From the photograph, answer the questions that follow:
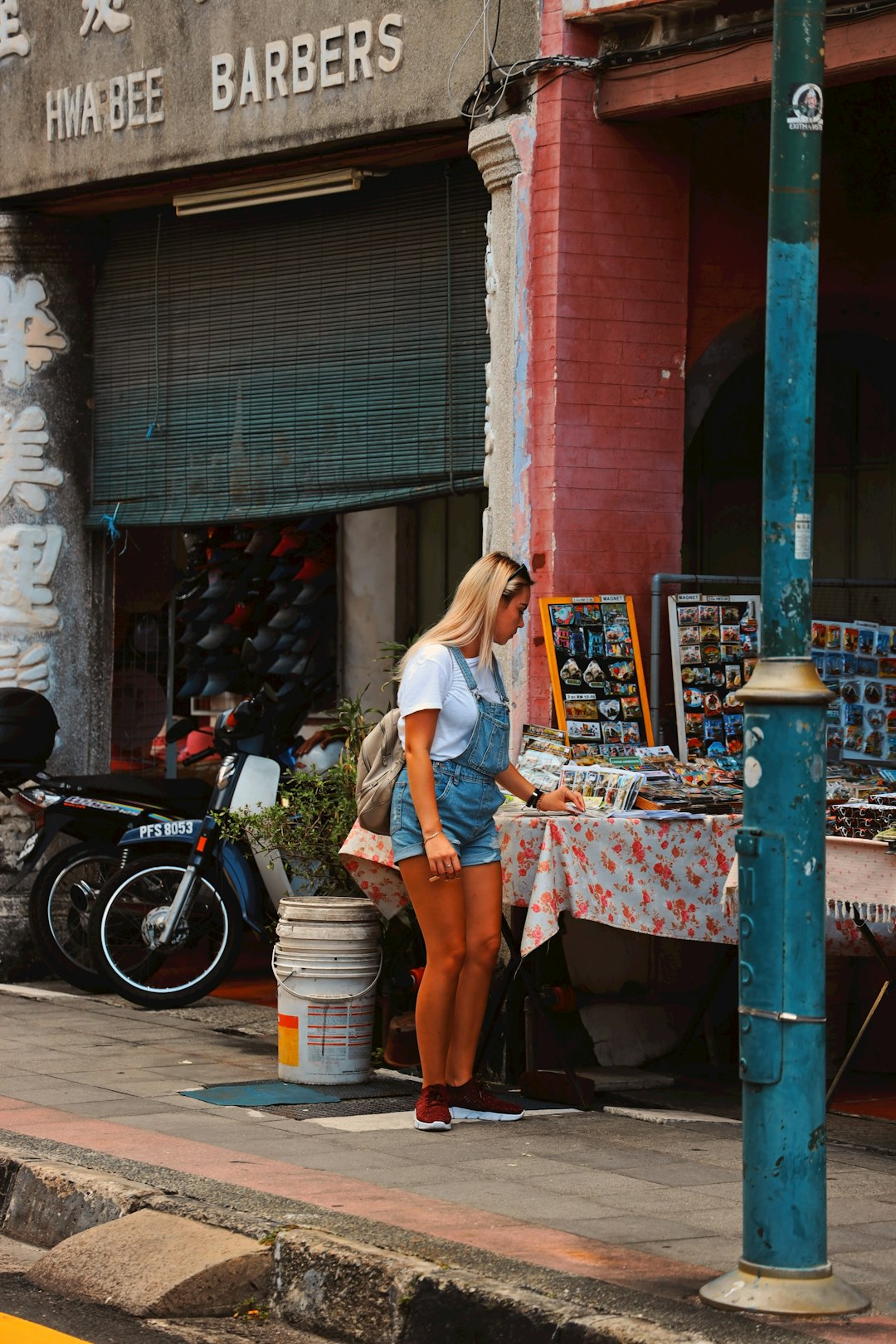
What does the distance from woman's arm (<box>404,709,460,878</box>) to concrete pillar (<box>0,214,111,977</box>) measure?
4.52 m

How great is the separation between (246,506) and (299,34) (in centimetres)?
230

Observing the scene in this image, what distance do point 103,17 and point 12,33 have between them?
794mm

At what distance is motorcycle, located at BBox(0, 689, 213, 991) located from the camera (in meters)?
9.98

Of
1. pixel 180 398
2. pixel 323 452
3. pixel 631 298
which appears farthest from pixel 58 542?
pixel 631 298

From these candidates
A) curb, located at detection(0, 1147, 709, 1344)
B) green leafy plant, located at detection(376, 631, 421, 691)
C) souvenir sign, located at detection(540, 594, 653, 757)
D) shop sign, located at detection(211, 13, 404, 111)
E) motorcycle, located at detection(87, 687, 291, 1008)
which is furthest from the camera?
green leafy plant, located at detection(376, 631, 421, 691)

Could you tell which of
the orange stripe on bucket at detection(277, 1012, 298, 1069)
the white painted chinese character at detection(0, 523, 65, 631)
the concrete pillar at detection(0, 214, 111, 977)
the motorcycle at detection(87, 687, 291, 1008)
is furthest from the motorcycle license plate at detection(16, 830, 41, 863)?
the orange stripe on bucket at detection(277, 1012, 298, 1069)

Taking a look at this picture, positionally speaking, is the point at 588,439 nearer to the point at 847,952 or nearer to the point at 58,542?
the point at 847,952

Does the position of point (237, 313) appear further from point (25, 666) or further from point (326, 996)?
point (326, 996)

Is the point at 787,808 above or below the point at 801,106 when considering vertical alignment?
below

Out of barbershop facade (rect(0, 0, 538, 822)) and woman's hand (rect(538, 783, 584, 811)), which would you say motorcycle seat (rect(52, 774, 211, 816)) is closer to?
barbershop facade (rect(0, 0, 538, 822))

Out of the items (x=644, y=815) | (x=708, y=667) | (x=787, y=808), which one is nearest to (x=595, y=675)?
(x=708, y=667)

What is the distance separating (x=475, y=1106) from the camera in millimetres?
7238

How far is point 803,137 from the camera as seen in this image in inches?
192

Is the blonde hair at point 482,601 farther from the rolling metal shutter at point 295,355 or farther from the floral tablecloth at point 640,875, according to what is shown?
the rolling metal shutter at point 295,355
